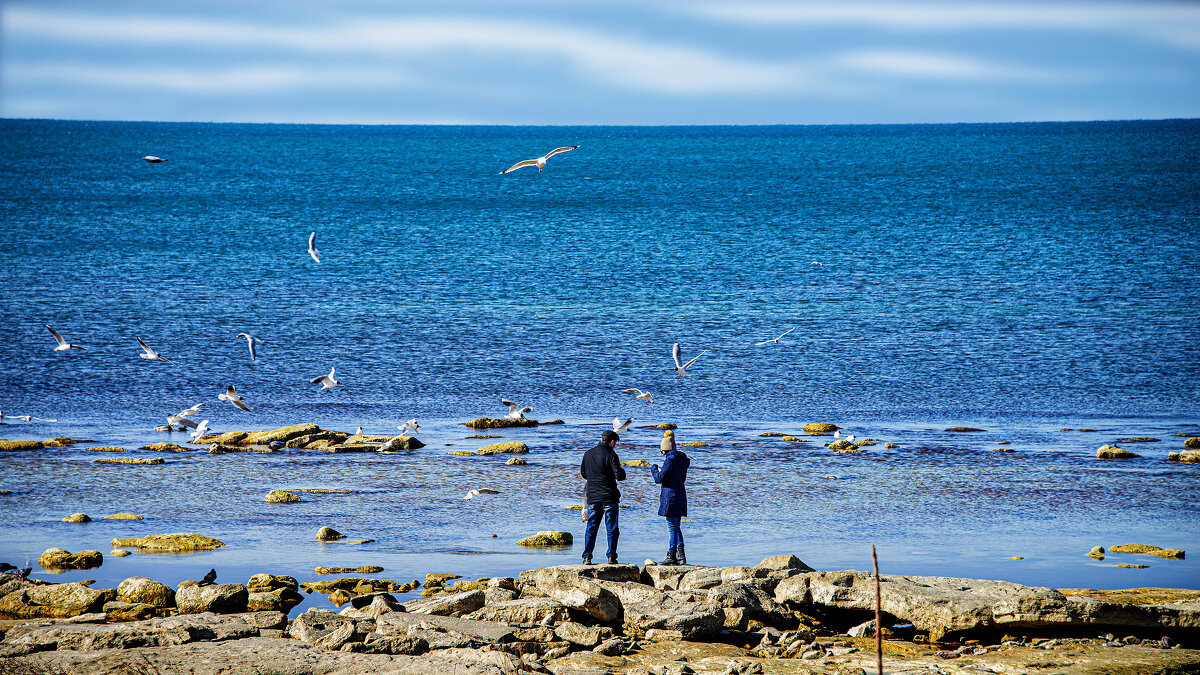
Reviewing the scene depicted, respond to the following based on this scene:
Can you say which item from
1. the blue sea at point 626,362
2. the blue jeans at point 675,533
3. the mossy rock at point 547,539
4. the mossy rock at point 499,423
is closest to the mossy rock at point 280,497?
the blue sea at point 626,362

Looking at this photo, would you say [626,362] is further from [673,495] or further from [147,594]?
[147,594]

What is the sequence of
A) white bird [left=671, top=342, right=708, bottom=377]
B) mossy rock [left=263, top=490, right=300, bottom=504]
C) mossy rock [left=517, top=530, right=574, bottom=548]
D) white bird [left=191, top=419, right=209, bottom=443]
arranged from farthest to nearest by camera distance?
white bird [left=191, top=419, right=209, bottom=443] < white bird [left=671, top=342, right=708, bottom=377] < mossy rock [left=263, top=490, right=300, bottom=504] < mossy rock [left=517, top=530, right=574, bottom=548]

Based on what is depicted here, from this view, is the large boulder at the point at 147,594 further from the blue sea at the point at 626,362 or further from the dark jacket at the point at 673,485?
the dark jacket at the point at 673,485

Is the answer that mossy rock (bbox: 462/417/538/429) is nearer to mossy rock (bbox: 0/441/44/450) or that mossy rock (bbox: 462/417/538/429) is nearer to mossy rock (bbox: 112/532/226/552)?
mossy rock (bbox: 0/441/44/450)

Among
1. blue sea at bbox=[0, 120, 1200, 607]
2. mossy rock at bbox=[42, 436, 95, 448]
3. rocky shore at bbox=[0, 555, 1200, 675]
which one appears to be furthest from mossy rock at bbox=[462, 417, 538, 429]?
rocky shore at bbox=[0, 555, 1200, 675]

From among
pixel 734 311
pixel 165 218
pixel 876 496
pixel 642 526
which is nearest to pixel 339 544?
pixel 642 526

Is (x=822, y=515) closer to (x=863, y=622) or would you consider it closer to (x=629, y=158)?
(x=863, y=622)

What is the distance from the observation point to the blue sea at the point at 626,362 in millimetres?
15297

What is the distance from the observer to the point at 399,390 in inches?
1175

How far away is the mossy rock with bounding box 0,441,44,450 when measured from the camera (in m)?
21.5

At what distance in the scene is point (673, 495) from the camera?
12750mm

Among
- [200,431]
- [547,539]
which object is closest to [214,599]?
[547,539]

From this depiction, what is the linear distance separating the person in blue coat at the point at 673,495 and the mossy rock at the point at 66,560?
22.7 feet

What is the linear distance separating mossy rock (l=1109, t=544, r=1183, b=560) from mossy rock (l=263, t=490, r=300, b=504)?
1213 cm
